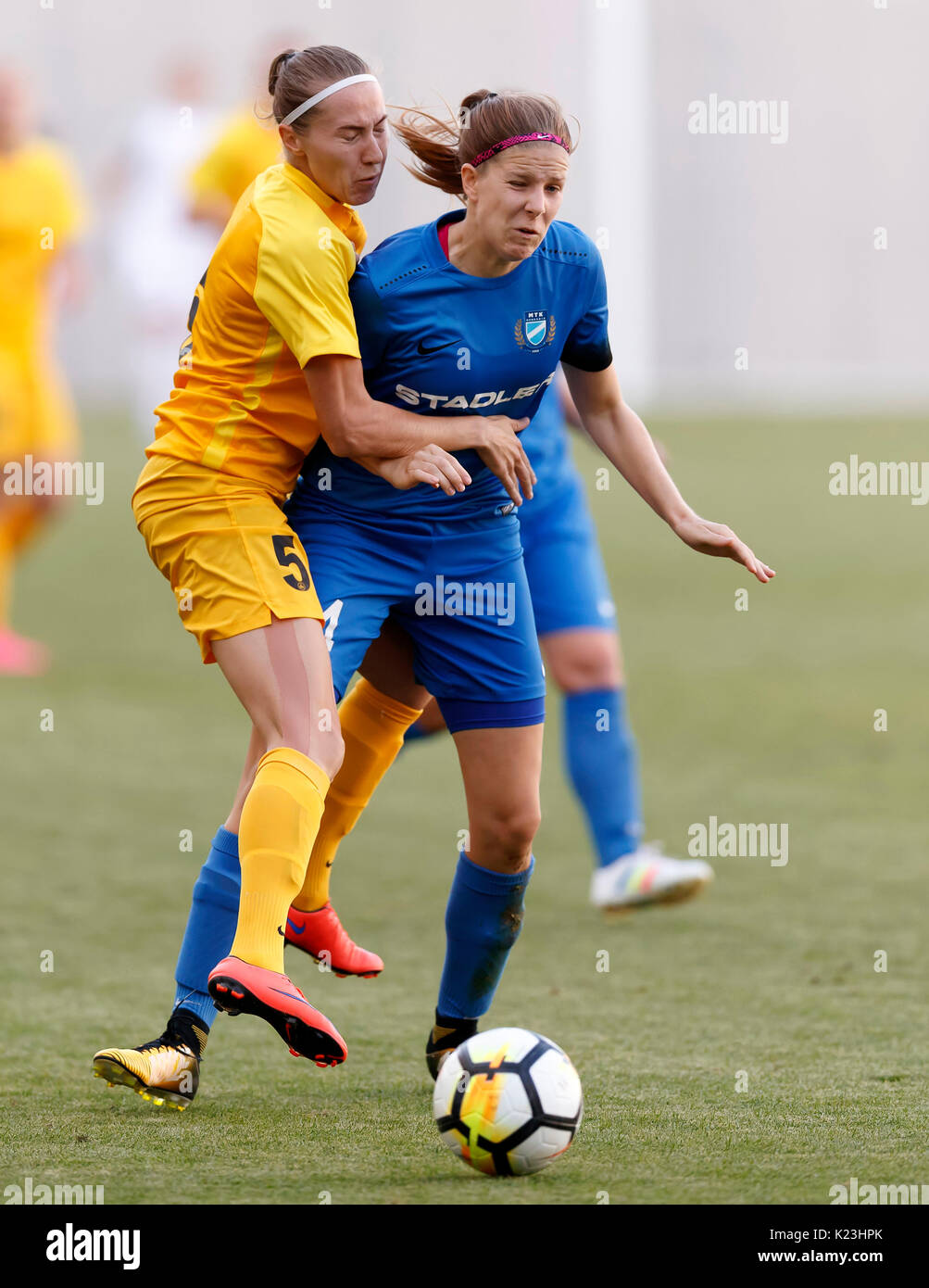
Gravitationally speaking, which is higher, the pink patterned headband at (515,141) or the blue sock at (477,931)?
the pink patterned headband at (515,141)

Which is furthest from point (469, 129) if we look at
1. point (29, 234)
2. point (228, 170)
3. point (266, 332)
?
point (29, 234)

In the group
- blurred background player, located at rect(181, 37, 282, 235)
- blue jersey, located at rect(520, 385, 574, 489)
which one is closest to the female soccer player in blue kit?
blue jersey, located at rect(520, 385, 574, 489)

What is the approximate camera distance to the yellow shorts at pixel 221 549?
133 inches

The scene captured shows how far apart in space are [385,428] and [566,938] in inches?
93.8

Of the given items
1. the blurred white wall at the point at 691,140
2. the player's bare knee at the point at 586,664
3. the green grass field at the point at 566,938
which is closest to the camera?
the green grass field at the point at 566,938

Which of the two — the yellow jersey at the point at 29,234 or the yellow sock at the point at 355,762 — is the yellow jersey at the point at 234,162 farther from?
the yellow sock at the point at 355,762

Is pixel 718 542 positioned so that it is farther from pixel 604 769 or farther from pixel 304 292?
pixel 604 769

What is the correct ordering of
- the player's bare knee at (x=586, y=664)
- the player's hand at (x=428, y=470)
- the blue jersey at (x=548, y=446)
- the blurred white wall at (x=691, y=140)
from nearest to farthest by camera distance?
the player's hand at (x=428, y=470)
the blue jersey at (x=548, y=446)
the player's bare knee at (x=586, y=664)
the blurred white wall at (x=691, y=140)

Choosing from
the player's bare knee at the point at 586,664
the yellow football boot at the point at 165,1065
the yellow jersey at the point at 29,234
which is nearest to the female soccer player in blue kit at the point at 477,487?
the yellow football boot at the point at 165,1065

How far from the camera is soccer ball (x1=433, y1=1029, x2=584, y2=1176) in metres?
3.06
